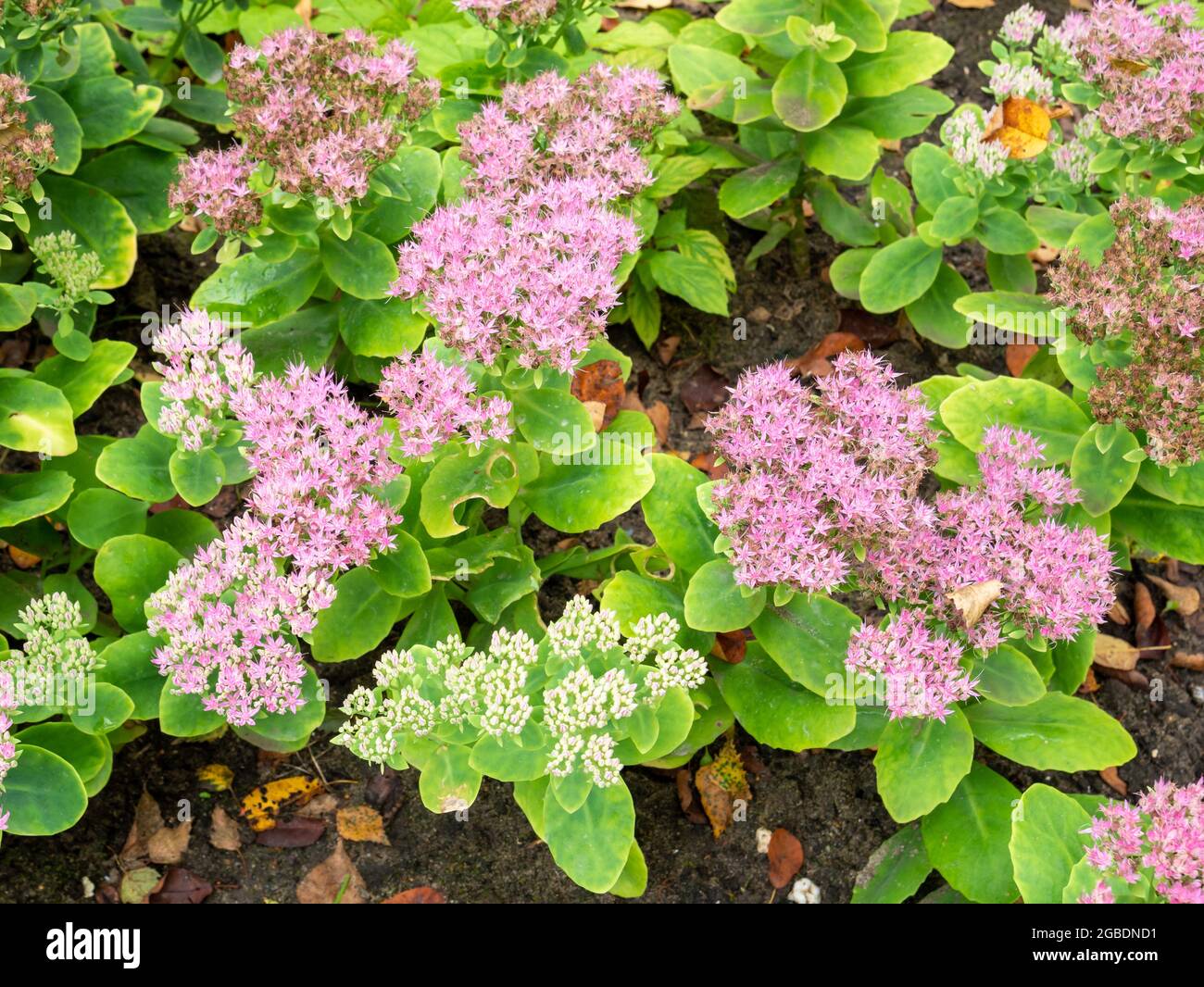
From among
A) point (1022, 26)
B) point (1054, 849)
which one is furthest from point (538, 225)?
point (1022, 26)

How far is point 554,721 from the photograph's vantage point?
2.60 meters

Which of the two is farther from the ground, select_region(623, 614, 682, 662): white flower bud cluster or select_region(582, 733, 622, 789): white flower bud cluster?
select_region(623, 614, 682, 662): white flower bud cluster

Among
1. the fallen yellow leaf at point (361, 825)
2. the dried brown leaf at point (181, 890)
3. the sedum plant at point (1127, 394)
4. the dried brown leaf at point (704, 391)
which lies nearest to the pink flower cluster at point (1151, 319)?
the sedum plant at point (1127, 394)

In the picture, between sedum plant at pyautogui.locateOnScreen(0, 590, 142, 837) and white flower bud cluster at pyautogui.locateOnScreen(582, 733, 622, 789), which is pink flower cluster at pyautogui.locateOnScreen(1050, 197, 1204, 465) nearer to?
white flower bud cluster at pyautogui.locateOnScreen(582, 733, 622, 789)

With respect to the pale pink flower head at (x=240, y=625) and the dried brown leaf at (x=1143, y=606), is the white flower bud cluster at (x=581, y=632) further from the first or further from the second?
the dried brown leaf at (x=1143, y=606)

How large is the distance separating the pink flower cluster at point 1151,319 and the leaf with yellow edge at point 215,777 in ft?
8.08

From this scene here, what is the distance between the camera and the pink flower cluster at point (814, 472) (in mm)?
2658

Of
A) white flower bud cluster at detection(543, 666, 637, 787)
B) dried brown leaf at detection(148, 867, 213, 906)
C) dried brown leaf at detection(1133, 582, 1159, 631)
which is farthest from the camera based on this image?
dried brown leaf at detection(1133, 582, 1159, 631)

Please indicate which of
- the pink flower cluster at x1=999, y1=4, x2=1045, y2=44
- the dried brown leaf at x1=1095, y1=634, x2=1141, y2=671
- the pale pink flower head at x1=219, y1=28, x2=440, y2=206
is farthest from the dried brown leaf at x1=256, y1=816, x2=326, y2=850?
the pink flower cluster at x1=999, y1=4, x2=1045, y2=44

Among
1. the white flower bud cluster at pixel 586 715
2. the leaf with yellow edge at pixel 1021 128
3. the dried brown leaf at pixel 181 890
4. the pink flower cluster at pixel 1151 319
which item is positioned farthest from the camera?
the leaf with yellow edge at pixel 1021 128

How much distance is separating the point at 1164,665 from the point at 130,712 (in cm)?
295

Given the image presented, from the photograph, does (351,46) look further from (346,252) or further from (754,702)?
(754,702)

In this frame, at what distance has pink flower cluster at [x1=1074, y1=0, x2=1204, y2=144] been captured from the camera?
326 centimetres

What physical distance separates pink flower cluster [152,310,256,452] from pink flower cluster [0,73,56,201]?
592 millimetres
